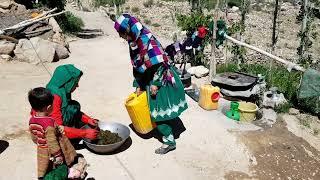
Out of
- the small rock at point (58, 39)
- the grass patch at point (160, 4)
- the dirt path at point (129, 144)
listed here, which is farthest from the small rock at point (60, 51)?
the grass patch at point (160, 4)

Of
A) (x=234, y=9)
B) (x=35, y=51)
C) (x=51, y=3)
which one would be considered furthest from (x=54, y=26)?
(x=234, y=9)

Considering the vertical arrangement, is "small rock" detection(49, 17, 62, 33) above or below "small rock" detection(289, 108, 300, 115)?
above

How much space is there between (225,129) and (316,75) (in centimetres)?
166

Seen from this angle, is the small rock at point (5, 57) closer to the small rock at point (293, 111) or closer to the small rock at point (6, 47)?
the small rock at point (6, 47)

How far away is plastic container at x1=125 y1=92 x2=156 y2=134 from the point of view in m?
5.32

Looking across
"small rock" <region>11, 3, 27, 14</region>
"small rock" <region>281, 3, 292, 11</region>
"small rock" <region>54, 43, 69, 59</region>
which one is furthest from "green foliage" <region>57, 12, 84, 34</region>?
"small rock" <region>281, 3, 292, 11</region>

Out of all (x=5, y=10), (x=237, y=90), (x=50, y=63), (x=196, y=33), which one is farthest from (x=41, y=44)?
(x=237, y=90)

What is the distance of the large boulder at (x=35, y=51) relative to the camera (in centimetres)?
959

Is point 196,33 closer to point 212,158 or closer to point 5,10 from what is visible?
point 212,158

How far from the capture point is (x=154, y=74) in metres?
5.12

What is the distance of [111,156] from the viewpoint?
5375 millimetres

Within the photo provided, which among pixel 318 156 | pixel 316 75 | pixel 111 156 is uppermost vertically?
pixel 316 75

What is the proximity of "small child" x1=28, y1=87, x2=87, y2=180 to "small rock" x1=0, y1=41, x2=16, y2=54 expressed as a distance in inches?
248

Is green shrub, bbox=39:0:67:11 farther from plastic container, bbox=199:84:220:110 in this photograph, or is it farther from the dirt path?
plastic container, bbox=199:84:220:110
